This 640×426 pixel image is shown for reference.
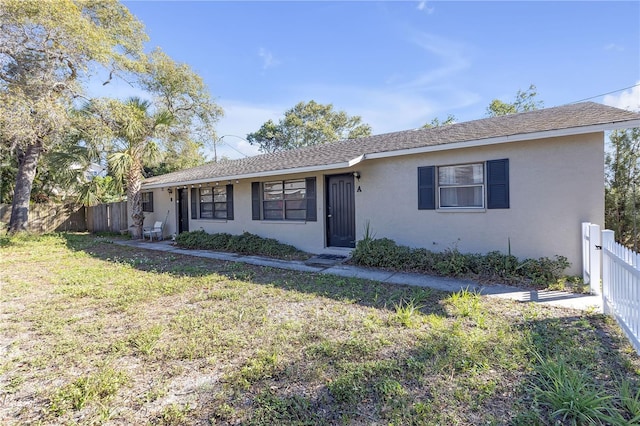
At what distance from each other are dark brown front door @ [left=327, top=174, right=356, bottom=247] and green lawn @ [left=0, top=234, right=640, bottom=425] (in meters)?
3.42

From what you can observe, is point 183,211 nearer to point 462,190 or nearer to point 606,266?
point 462,190

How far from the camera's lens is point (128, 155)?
12328 mm

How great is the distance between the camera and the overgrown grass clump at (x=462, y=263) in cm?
599

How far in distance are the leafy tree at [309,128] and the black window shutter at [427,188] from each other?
22643 millimetres

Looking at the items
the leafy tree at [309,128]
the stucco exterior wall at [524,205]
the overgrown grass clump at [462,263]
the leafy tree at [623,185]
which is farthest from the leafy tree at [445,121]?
the overgrown grass clump at [462,263]

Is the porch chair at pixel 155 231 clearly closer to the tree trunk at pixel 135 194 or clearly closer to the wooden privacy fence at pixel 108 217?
the tree trunk at pixel 135 194

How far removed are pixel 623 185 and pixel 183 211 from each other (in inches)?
653

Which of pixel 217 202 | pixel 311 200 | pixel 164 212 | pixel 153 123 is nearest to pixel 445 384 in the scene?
pixel 311 200

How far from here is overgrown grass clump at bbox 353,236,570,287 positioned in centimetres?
599

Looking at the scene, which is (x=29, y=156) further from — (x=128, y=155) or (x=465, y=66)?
(x=465, y=66)

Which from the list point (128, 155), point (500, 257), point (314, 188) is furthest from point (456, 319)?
point (128, 155)

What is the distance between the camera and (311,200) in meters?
9.55

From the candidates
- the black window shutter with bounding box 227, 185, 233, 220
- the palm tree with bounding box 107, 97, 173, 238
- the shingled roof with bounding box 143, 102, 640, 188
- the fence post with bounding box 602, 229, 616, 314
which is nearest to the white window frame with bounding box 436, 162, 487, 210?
the shingled roof with bounding box 143, 102, 640, 188

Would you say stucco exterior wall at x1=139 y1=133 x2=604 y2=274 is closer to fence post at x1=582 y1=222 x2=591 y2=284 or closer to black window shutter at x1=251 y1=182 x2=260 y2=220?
fence post at x1=582 y1=222 x2=591 y2=284
